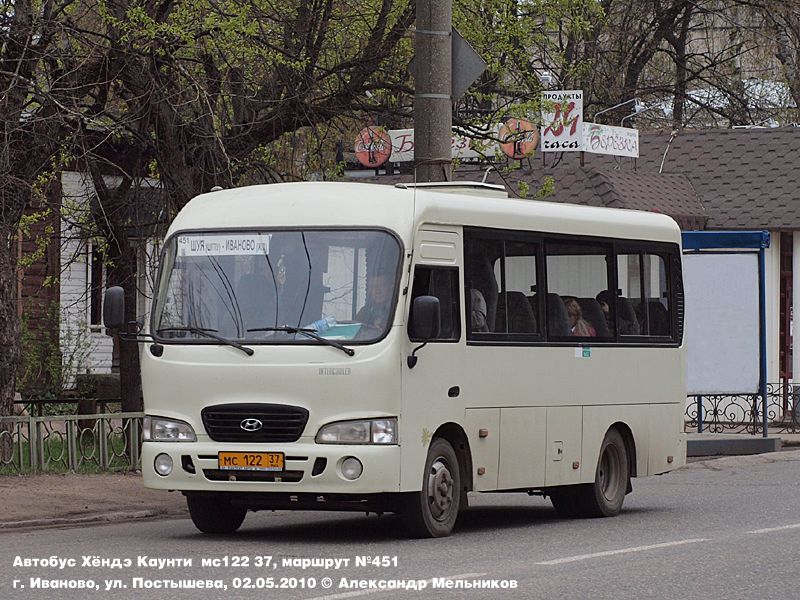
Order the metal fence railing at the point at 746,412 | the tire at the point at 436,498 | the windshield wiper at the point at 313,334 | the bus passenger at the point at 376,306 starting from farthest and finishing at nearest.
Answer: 1. the metal fence railing at the point at 746,412
2. the tire at the point at 436,498
3. the bus passenger at the point at 376,306
4. the windshield wiper at the point at 313,334

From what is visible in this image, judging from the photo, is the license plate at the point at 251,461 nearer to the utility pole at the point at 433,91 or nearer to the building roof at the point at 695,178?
the utility pole at the point at 433,91

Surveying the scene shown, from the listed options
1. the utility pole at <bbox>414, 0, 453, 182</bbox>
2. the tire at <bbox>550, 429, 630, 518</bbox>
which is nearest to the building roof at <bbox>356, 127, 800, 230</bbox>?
the utility pole at <bbox>414, 0, 453, 182</bbox>

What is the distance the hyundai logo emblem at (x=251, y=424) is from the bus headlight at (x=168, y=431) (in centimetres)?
42

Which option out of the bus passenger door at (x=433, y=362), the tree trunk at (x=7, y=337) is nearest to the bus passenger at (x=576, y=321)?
the bus passenger door at (x=433, y=362)

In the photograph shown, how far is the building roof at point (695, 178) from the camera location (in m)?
31.4

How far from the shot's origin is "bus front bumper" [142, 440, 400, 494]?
528 inches

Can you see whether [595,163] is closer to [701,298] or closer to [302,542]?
[701,298]


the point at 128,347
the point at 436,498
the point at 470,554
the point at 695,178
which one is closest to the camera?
the point at 470,554

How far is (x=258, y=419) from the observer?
13.7 metres

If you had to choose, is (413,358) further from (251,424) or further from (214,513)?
(214,513)

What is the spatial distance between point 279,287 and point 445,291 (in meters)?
1.34

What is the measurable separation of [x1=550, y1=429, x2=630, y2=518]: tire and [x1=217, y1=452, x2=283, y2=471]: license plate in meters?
3.85

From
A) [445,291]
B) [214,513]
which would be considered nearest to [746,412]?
[445,291]

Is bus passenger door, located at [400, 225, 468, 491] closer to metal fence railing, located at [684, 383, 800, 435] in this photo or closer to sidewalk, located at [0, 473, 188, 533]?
sidewalk, located at [0, 473, 188, 533]
